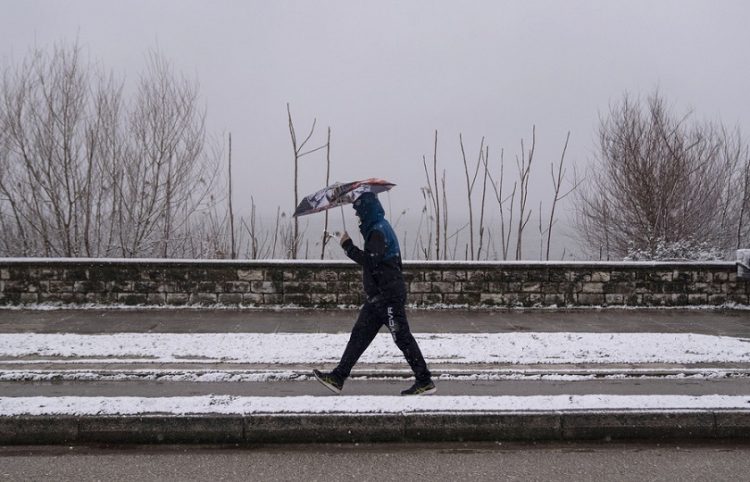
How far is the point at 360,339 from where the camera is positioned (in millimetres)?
5562

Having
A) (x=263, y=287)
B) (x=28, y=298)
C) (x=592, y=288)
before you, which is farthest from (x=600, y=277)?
(x=28, y=298)

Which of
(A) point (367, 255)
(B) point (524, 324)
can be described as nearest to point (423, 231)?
(B) point (524, 324)

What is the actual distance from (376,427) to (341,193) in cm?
191

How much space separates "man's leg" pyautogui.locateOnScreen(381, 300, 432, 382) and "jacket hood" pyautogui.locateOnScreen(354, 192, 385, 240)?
2.10 ft

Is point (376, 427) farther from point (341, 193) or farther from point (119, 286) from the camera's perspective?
point (119, 286)

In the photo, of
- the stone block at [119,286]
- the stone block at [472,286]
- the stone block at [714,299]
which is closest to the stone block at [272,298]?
the stone block at [119,286]

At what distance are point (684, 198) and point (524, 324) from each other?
890 cm

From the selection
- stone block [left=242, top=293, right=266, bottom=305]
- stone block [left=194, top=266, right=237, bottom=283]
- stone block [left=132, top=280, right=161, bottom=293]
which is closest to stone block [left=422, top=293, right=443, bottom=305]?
stone block [left=242, top=293, right=266, bottom=305]

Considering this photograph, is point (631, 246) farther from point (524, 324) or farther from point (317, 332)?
point (317, 332)

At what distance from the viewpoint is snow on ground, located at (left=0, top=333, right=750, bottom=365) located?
6.90 m

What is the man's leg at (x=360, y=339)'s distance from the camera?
5.53 m

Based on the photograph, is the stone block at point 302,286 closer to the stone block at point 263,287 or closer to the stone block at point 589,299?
the stone block at point 263,287

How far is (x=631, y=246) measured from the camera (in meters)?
16.0

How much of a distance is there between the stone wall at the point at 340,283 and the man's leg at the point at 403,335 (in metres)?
4.79
